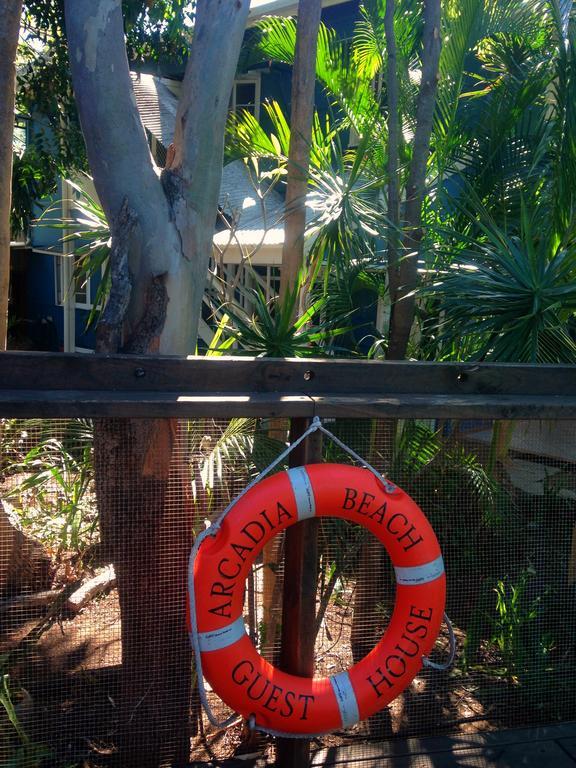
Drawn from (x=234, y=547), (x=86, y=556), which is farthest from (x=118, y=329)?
(x=234, y=547)

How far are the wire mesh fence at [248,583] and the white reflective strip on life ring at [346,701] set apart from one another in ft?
1.06

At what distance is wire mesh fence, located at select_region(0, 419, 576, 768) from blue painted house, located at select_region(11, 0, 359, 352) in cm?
245

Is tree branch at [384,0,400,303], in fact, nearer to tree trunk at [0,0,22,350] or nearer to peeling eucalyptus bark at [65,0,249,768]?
peeling eucalyptus bark at [65,0,249,768]

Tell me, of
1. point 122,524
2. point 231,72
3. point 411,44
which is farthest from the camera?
point 411,44

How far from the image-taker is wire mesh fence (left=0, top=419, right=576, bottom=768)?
2.48 meters

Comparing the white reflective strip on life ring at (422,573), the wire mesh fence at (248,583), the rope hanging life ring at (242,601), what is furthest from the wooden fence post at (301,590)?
the white reflective strip on life ring at (422,573)

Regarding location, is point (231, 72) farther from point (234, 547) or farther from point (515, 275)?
point (234, 547)

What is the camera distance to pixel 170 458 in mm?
2641

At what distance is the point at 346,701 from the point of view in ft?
7.88

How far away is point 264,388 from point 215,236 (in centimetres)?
669

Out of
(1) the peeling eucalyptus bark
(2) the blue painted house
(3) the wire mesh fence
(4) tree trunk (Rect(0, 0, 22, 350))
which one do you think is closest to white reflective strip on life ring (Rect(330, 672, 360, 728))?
(3) the wire mesh fence

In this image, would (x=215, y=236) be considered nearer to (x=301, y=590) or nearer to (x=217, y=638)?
(x=301, y=590)

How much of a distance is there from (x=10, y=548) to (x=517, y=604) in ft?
6.27

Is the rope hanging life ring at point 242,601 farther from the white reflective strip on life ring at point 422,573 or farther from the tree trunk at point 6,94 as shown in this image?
the tree trunk at point 6,94
